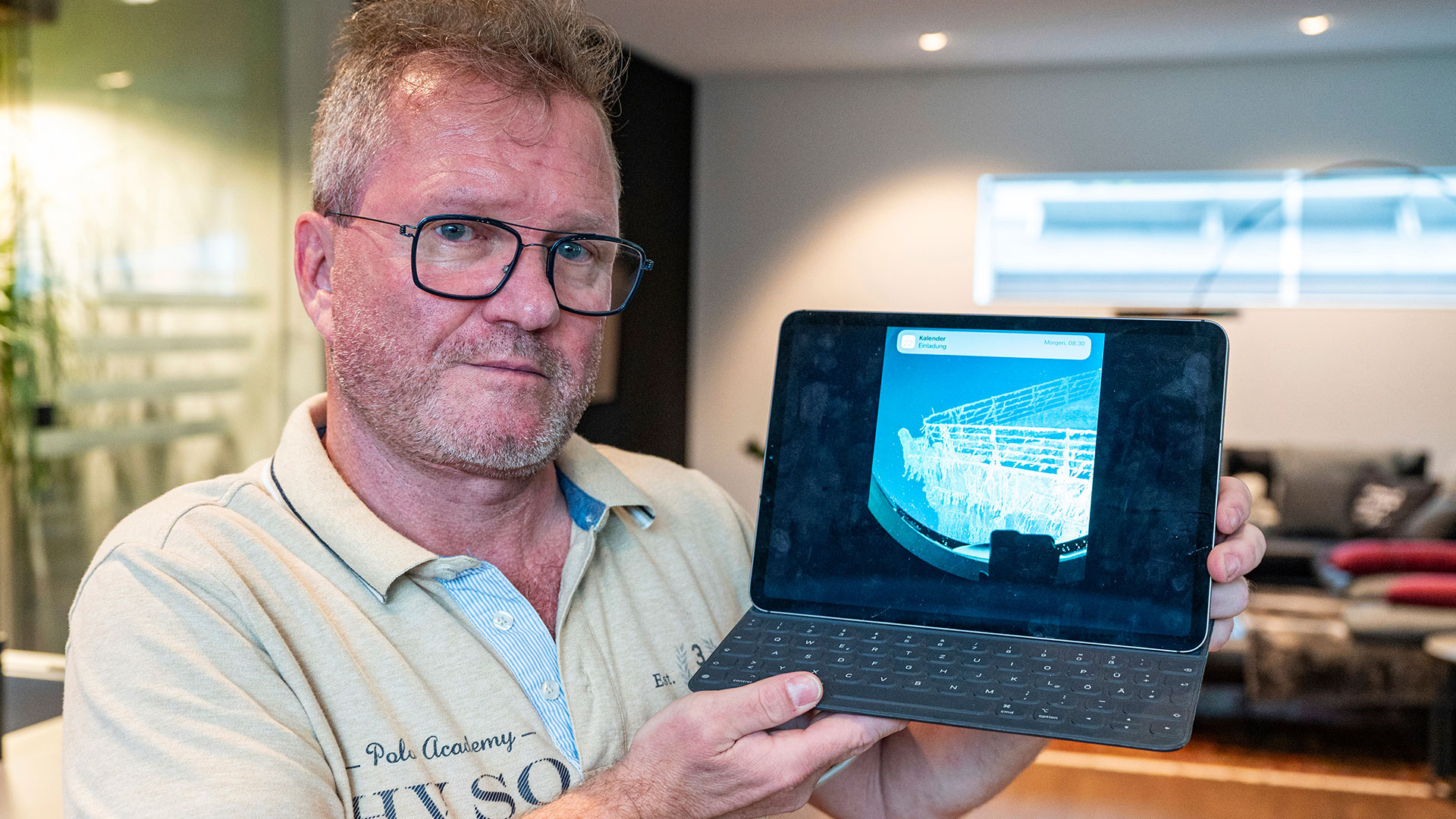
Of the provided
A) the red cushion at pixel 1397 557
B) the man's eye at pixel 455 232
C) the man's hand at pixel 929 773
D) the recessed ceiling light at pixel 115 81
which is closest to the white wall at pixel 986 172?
the red cushion at pixel 1397 557

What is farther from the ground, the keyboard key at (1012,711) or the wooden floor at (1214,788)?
the keyboard key at (1012,711)

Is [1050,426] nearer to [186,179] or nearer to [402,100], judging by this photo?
[402,100]

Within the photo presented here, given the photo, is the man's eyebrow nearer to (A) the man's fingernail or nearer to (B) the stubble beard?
(B) the stubble beard

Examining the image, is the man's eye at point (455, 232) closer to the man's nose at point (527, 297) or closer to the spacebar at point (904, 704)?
the man's nose at point (527, 297)

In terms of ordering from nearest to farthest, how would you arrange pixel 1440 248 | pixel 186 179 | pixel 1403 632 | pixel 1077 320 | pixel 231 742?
1. pixel 231 742
2. pixel 1077 320
3. pixel 186 179
4. pixel 1403 632
5. pixel 1440 248

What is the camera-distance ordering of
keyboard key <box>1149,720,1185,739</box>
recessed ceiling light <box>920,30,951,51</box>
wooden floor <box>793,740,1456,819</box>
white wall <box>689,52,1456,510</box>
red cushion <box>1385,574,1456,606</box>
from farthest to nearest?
white wall <box>689,52,1456,510</box> → recessed ceiling light <box>920,30,951,51</box> → red cushion <box>1385,574,1456,606</box> → wooden floor <box>793,740,1456,819</box> → keyboard key <box>1149,720,1185,739</box>

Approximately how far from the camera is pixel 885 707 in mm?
778

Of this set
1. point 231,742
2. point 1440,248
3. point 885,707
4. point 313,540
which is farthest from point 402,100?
point 1440,248

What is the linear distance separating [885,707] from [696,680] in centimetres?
14

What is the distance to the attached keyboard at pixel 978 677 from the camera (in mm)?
743

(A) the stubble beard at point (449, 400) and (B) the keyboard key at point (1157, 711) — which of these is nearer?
(B) the keyboard key at point (1157, 711)

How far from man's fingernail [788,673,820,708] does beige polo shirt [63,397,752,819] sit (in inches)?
9.1

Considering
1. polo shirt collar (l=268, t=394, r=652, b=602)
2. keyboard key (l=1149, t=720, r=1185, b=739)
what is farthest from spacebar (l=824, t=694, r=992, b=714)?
polo shirt collar (l=268, t=394, r=652, b=602)

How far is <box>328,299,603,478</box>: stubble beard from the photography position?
945 mm
